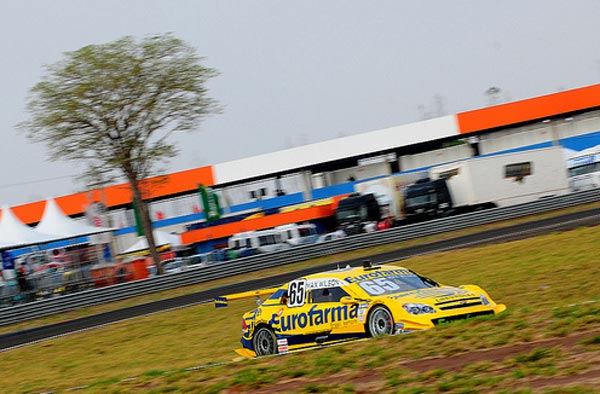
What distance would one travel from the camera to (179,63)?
3709 cm

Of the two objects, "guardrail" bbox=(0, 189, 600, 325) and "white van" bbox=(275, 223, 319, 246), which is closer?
"guardrail" bbox=(0, 189, 600, 325)

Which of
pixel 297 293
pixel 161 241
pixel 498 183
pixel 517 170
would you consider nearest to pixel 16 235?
pixel 161 241

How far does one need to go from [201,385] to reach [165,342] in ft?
28.8

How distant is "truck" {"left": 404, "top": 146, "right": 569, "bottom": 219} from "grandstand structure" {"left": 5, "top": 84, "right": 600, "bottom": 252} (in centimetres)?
1750

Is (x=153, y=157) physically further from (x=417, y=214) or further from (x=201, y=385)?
(x=201, y=385)

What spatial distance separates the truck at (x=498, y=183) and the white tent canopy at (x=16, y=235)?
1703 centimetres

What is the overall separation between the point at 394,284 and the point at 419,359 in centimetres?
334

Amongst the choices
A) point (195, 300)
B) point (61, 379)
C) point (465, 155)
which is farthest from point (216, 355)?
point (465, 155)

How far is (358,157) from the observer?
62.1 metres

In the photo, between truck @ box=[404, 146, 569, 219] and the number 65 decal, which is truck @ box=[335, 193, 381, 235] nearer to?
truck @ box=[404, 146, 569, 219]

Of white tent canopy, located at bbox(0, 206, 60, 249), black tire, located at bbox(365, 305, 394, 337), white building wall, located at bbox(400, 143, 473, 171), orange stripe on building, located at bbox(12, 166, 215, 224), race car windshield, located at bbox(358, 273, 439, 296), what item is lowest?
black tire, located at bbox(365, 305, 394, 337)

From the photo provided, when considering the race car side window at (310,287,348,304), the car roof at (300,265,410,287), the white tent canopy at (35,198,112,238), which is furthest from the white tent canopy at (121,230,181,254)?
the race car side window at (310,287,348,304)

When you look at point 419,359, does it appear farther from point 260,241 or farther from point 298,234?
point 260,241

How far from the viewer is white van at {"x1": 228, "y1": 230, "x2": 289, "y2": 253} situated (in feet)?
129
